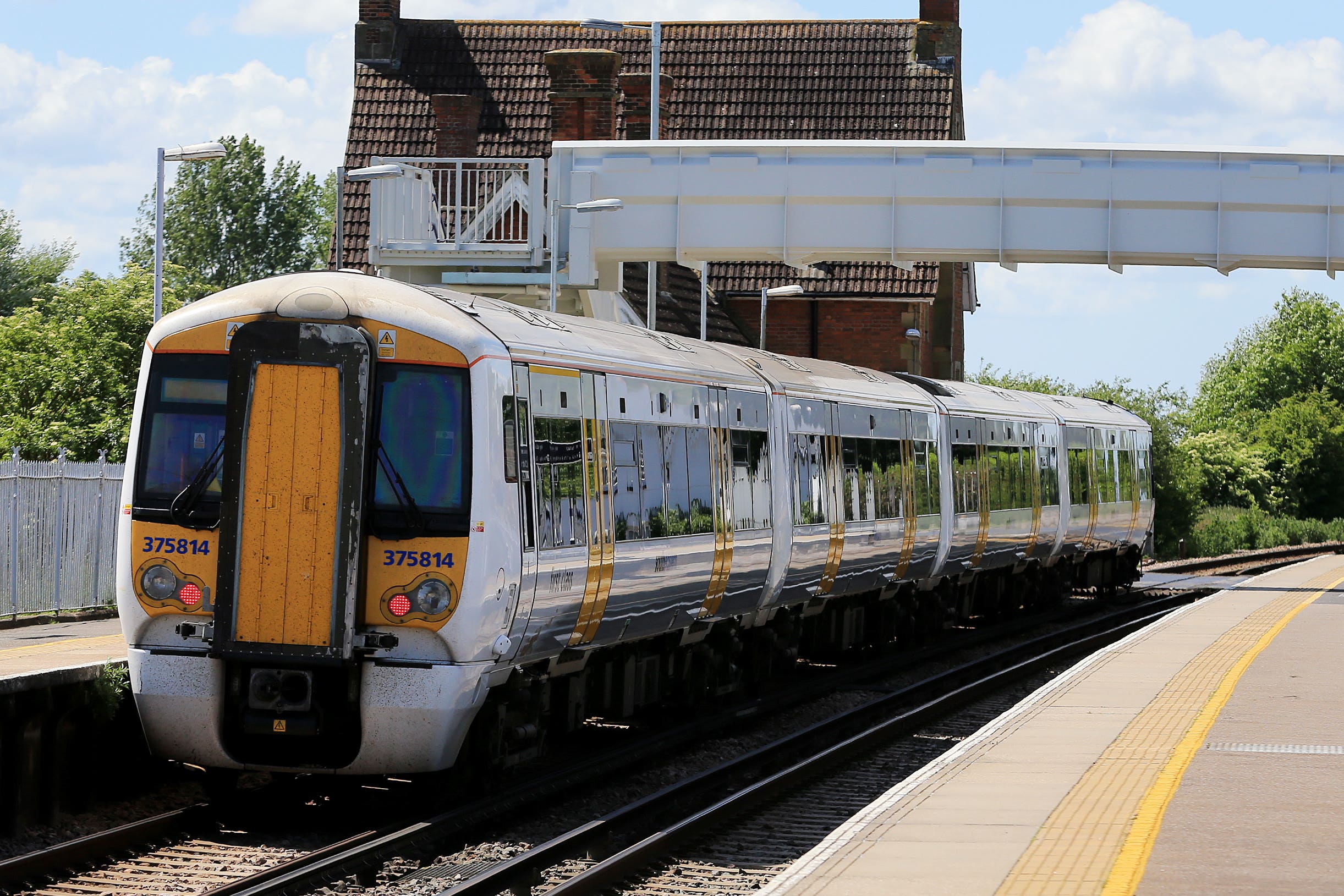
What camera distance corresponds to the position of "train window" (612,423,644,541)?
13141 mm

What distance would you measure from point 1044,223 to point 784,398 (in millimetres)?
10399

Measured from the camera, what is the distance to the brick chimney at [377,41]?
44750 mm

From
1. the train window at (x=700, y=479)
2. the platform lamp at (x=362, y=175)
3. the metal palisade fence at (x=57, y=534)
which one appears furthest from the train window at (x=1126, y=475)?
the train window at (x=700, y=479)

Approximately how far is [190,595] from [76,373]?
3052 cm

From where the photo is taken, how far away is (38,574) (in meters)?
21.3

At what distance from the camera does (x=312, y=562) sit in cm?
1059

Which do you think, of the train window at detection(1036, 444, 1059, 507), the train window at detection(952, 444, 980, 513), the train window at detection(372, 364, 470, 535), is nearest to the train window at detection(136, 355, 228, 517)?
the train window at detection(372, 364, 470, 535)

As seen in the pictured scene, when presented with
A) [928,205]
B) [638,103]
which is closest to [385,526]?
[928,205]

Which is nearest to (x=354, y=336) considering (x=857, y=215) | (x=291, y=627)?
(x=291, y=627)

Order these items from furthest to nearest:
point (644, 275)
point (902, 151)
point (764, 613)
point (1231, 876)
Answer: point (644, 275)
point (902, 151)
point (764, 613)
point (1231, 876)

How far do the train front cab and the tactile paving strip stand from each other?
339 centimetres

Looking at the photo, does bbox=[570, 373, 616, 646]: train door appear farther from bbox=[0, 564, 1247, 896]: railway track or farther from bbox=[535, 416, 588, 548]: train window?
bbox=[0, 564, 1247, 896]: railway track

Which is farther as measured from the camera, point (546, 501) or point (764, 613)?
point (764, 613)

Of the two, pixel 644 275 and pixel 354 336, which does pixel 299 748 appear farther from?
pixel 644 275
